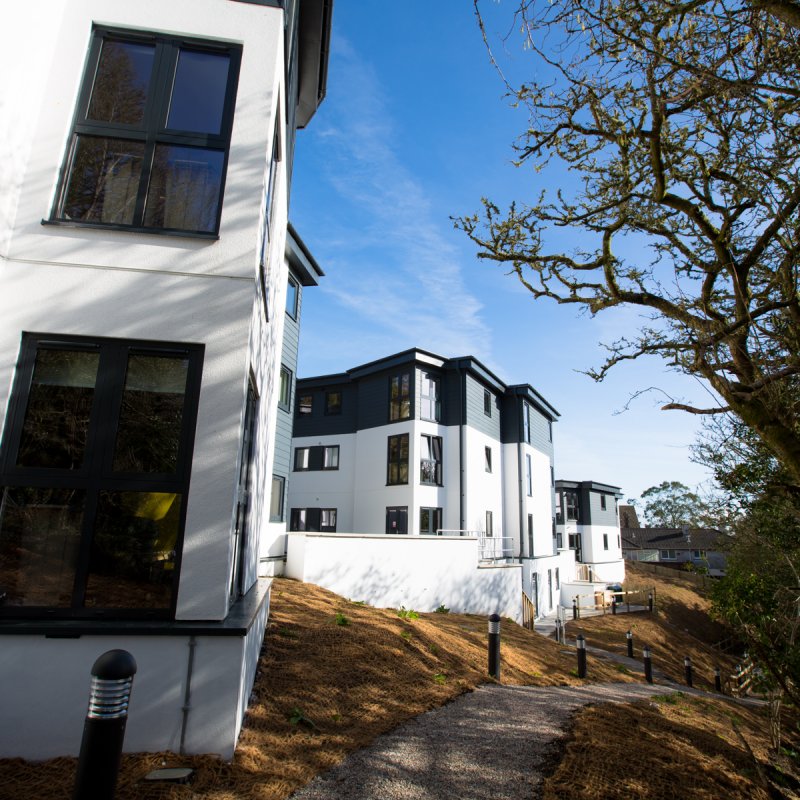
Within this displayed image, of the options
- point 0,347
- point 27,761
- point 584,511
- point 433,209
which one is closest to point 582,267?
point 433,209

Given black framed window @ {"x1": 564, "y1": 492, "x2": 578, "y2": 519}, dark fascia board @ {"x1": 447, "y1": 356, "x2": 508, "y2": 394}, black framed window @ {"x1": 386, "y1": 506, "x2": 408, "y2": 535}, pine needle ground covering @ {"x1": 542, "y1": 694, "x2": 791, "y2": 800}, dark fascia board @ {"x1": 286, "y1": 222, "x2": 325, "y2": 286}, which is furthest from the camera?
black framed window @ {"x1": 564, "y1": 492, "x2": 578, "y2": 519}

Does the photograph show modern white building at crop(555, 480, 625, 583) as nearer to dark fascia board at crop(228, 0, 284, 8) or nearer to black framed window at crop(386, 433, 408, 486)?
black framed window at crop(386, 433, 408, 486)

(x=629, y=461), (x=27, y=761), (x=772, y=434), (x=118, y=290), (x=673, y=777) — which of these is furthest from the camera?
(x=629, y=461)

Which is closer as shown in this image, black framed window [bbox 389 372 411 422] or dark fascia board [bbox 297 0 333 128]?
dark fascia board [bbox 297 0 333 128]

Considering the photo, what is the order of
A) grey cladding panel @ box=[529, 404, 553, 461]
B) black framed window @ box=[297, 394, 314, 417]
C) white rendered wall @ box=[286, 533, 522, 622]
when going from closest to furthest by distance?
white rendered wall @ box=[286, 533, 522, 622] → black framed window @ box=[297, 394, 314, 417] → grey cladding panel @ box=[529, 404, 553, 461]

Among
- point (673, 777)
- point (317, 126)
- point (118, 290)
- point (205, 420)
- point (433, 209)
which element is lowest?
point (673, 777)

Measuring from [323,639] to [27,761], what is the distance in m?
3.43

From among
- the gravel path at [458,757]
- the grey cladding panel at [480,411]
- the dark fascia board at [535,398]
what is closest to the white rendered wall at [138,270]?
the gravel path at [458,757]

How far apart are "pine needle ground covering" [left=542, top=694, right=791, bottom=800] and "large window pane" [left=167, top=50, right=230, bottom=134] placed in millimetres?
6530

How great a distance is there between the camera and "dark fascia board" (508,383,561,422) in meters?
27.6

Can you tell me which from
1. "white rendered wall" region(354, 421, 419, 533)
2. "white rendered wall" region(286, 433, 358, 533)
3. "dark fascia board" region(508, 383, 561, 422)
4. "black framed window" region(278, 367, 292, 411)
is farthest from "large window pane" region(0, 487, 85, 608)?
"dark fascia board" region(508, 383, 561, 422)

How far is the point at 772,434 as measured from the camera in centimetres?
636

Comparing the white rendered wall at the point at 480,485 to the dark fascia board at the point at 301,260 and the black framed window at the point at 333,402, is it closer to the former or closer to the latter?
the black framed window at the point at 333,402

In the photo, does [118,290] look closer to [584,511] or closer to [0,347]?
[0,347]
